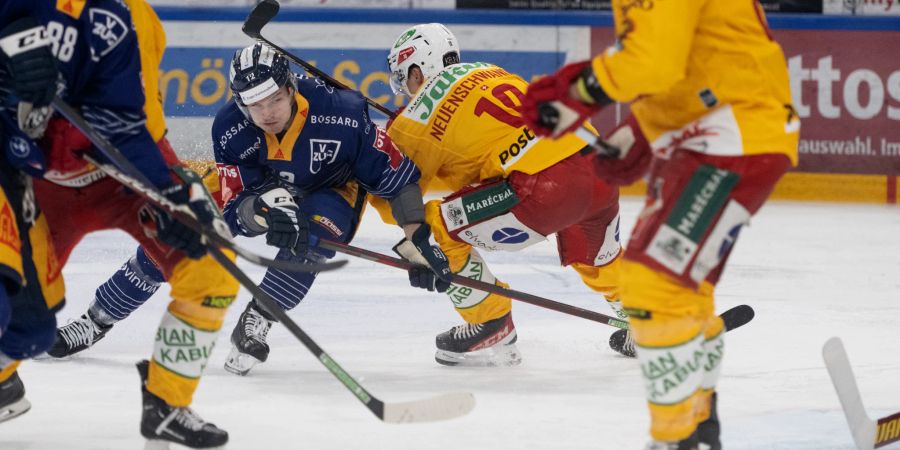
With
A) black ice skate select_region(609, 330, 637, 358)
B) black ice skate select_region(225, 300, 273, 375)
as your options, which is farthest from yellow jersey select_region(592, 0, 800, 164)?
black ice skate select_region(225, 300, 273, 375)

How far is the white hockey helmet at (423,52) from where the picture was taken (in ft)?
14.8

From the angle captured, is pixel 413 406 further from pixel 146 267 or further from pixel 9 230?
pixel 146 267

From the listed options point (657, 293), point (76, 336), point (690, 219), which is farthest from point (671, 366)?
point (76, 336)

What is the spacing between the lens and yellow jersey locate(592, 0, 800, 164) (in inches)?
104

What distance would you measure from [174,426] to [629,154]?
1218mm

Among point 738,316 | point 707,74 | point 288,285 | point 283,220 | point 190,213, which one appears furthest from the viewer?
point 738,316

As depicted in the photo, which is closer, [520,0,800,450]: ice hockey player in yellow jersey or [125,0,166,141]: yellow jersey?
[520,0,800,450]: ice hockey player in yellow jersey

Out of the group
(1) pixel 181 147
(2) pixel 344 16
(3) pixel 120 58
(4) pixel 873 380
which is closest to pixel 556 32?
(2) pixel 344 16

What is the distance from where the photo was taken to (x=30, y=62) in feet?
8.95

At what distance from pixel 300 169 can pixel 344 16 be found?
3877 millimetres

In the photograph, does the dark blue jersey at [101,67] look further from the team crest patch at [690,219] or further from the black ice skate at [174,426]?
the team crest patch at [690,219]

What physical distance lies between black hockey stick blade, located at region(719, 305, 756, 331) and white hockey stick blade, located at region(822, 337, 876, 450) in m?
1.00

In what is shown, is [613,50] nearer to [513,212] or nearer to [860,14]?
[513,212]

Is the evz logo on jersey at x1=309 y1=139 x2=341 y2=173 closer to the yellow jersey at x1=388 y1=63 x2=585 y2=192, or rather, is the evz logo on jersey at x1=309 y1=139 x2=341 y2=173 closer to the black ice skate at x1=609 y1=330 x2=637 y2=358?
the yellow jersey at x1=388 y1=63 x2=585 y2=192
